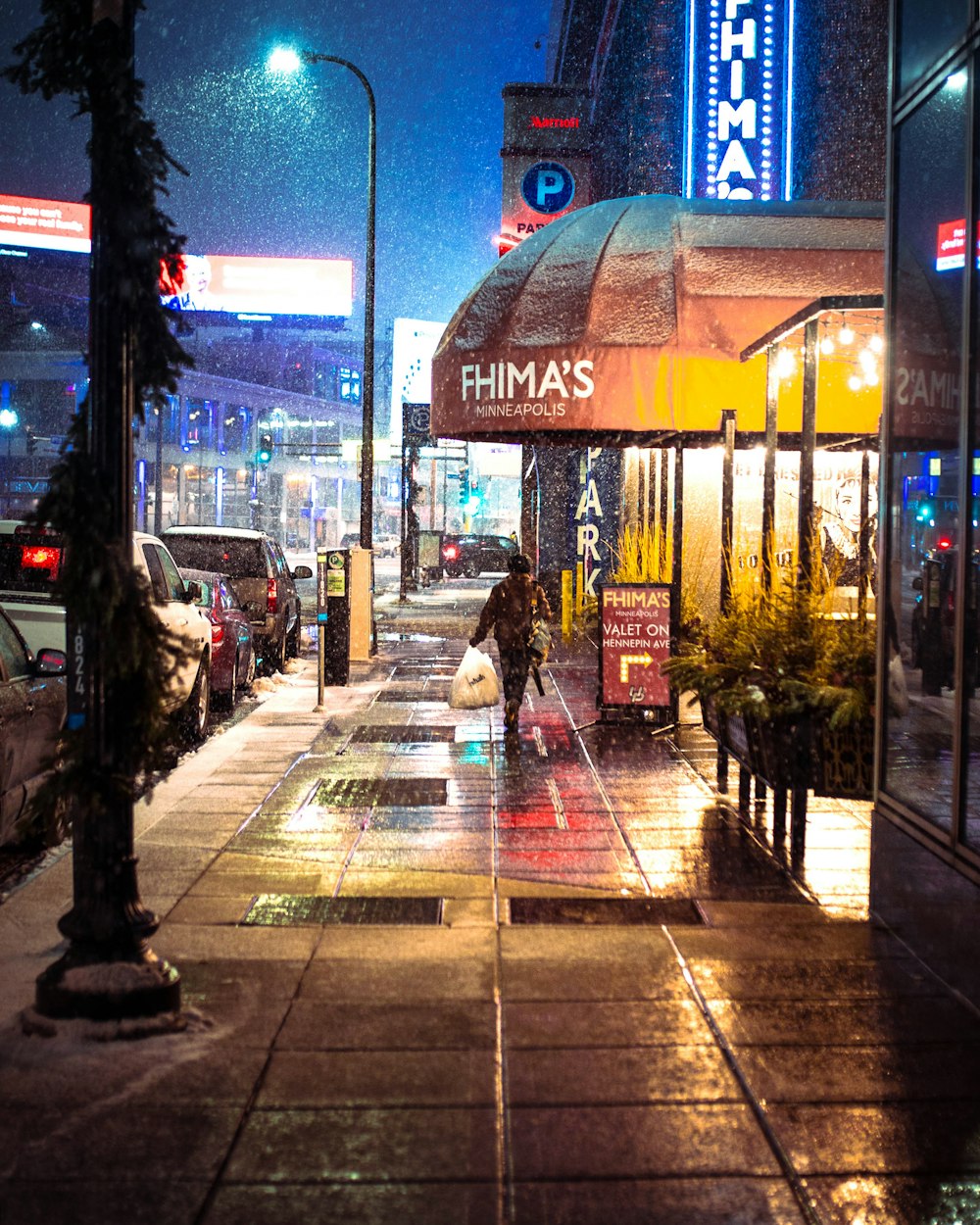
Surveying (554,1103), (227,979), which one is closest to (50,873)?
(227,979)

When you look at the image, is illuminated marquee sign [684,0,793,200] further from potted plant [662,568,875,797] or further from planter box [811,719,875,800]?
planter box [811,719,875,800]

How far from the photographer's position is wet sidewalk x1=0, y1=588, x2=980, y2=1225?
4.03 m

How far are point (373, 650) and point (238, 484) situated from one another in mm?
77730

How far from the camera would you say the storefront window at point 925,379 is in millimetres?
6434

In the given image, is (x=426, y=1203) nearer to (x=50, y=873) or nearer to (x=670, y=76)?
(x=50, y=873)

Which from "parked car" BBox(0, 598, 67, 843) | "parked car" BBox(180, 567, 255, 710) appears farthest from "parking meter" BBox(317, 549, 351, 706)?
"parked car" BBox(0, 598, 67, 843)

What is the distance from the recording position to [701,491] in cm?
1844

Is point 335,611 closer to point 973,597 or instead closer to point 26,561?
point 26,561

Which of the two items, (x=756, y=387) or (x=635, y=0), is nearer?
(x=756, y=387)

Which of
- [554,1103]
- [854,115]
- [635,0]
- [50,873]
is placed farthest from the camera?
[635,0]

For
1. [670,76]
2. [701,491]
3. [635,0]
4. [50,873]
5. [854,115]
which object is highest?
[635,0]

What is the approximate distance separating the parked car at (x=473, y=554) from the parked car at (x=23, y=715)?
151 ft

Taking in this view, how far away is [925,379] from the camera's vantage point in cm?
680

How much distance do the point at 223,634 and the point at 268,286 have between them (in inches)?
3348
